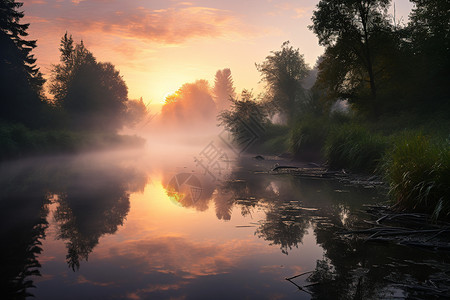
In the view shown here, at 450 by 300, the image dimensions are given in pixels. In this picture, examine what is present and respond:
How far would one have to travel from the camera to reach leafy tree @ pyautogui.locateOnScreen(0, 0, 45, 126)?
3312cm

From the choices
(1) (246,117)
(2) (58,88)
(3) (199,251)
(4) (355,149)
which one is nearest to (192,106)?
(2) (58,88)

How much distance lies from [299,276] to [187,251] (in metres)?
1.84

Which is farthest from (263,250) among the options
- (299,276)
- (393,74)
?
(393,74)

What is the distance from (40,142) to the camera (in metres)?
30.3

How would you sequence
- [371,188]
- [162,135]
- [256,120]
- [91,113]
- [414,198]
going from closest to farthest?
[414,198] → [371,188] → [256,120] → [91,113] → [162,135]

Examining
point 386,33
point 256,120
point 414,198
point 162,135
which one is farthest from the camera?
point 162,135

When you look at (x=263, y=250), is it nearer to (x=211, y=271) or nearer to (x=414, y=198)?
(x=211, y=271)

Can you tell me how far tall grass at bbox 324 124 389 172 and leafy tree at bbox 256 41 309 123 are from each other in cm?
3273

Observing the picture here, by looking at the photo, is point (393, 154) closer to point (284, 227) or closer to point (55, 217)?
point (284, 227)

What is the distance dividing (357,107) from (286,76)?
23.9 metres

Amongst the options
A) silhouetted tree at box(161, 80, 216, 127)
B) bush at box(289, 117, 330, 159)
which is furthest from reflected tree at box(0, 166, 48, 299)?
silhouetted tree at box(161, 80, 216, 127)

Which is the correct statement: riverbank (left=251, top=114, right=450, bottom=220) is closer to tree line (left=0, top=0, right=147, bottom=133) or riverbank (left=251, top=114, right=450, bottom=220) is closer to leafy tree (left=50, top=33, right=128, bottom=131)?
tree line (left=0, top=0, right=147, bottom=133)

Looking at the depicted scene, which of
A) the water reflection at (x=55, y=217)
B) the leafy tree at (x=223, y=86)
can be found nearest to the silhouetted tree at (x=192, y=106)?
the leafy tree at (x=223, y=86)

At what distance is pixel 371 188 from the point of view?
36.1 ft
